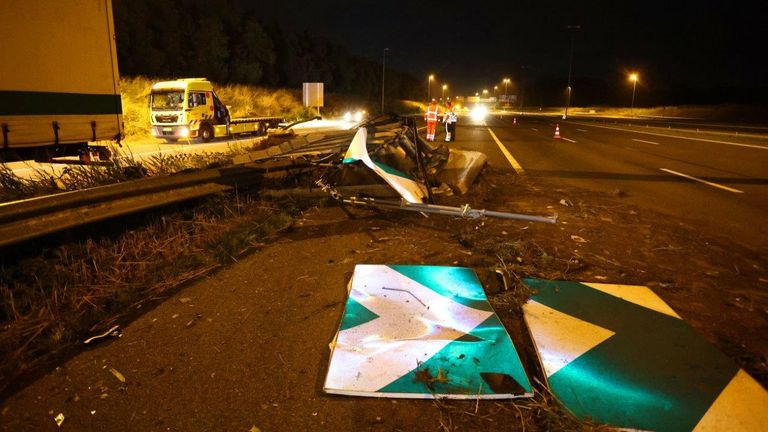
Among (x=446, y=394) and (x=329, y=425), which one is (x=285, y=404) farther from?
(x=446, y=394)

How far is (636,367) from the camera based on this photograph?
285cm

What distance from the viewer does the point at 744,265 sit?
478 cm

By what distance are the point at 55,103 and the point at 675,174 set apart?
12.3 meters

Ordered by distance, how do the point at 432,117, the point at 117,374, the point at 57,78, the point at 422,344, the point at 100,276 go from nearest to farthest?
the point at 117,374 < the point at 422,344 < the point at 100,276 < the point at 57,78 < the point at 432,117

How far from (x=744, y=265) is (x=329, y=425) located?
463 cm

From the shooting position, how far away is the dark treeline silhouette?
3294 cm

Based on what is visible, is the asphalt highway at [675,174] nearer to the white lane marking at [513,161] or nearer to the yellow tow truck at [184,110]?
the white lane marking at [513,161]

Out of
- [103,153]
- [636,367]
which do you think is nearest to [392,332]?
[636,367]

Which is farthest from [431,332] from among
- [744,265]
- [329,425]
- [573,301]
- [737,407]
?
[744,265]

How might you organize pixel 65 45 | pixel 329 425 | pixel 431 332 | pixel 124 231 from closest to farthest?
pixel 329 425 < pixel 431 332 < pixel 124 231 < pixel 65 45

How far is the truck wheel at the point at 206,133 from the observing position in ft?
62.6

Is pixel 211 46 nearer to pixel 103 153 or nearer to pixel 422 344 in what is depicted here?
pixel 103 153

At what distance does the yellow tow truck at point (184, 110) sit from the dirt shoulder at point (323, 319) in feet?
47.0

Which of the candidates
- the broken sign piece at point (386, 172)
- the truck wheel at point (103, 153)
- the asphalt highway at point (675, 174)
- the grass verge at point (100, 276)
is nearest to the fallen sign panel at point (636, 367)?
the broken sign piece at point (386, 172)
